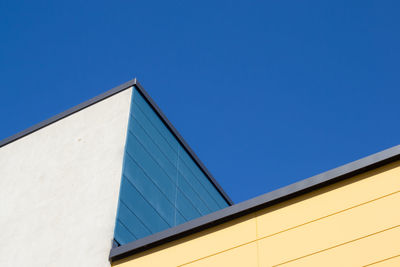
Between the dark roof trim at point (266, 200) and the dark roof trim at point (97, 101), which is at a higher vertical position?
the dark roof trim at point (97, 101)

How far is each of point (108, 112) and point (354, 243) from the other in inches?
286

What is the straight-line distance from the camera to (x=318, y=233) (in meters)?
7.88

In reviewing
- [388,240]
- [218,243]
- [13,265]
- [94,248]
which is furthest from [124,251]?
[388,240]

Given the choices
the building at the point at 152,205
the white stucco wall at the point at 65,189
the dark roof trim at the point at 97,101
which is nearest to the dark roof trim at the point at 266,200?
the building at the point at 152,205

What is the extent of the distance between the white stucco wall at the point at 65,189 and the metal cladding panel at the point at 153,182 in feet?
0.80

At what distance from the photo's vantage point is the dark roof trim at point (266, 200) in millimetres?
8102

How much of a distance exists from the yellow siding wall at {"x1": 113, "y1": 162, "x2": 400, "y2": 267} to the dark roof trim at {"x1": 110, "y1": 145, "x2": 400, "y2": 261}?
85mm

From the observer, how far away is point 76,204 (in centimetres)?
1133

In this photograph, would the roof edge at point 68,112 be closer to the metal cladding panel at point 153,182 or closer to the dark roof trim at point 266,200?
the metal cladding panel at point 153,182

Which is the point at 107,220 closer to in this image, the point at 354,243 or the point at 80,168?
the point at 80,168

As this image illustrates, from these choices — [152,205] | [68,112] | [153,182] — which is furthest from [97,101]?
[152,205]

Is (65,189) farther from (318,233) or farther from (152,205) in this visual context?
(318,233)

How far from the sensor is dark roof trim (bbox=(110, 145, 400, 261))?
8102 mm

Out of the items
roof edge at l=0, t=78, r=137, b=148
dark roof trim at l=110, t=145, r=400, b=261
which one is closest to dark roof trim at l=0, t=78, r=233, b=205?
roof edge at l=0, t=78, r=137, b=148
